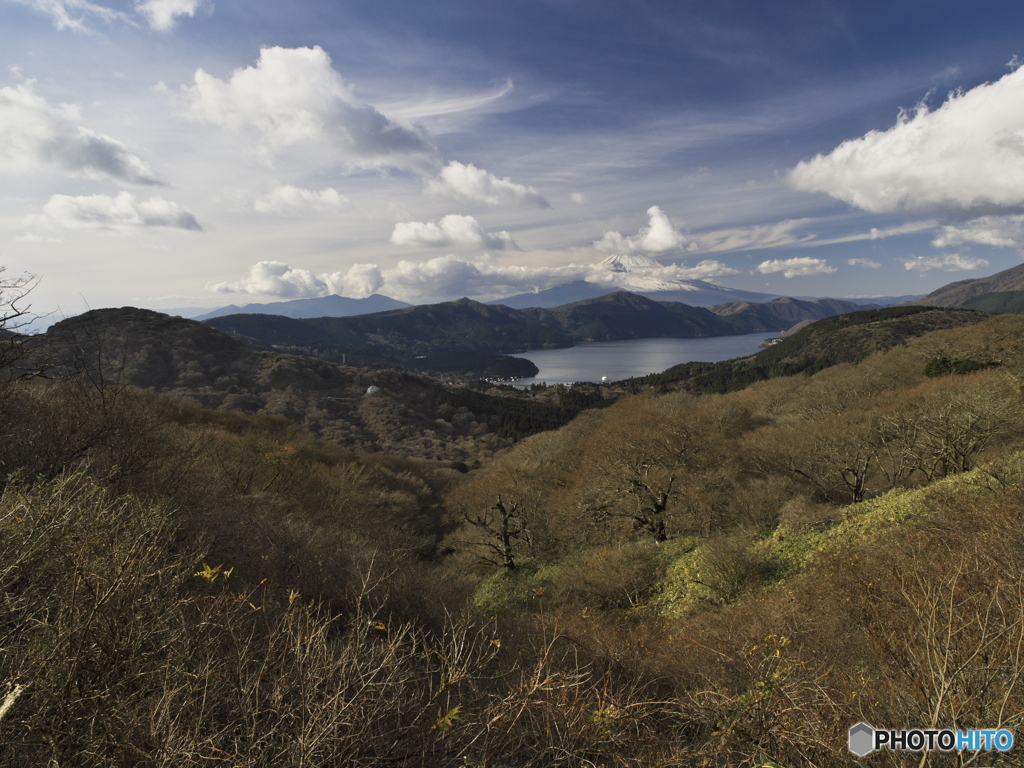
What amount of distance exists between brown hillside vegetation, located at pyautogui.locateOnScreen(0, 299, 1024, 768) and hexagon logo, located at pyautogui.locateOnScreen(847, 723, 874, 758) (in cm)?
12

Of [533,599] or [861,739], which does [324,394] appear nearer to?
[533,599]

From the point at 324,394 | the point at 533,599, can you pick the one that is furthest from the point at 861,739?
the point at 324,394

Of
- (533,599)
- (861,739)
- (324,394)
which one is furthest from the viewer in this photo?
(324,394)

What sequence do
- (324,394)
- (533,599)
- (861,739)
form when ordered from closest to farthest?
(861,739) < (533,599) < (324,394)

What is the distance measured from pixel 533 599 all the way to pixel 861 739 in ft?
52.8

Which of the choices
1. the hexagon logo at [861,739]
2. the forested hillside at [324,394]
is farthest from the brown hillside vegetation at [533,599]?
the forested hillside at [324,394]

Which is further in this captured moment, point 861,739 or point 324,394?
point 324,394

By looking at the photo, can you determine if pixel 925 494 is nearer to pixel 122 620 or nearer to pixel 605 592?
pixel 605 592

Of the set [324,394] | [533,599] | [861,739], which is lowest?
[533,599]

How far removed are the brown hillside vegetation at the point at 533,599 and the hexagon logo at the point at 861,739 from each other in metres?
0.12

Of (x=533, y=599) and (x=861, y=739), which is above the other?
(x=861, y=739)

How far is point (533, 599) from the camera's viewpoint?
18359 mm

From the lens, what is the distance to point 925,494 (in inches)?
538

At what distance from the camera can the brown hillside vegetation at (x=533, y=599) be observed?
11.5 feet
